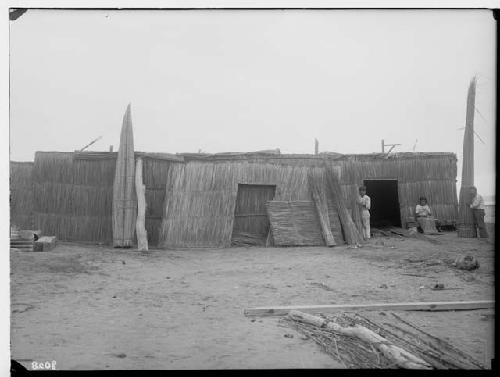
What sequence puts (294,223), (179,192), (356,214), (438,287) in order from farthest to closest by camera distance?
(356,214)
(294,223)
(179,192)
(438,287)

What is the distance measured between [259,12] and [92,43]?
2.28m

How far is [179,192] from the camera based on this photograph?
10516 mm

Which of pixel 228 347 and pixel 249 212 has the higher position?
pixel 249 212

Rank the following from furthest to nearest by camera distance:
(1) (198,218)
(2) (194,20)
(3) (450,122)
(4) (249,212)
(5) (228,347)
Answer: (4) (249,212) < (1) (198,218) < (3) (450,122) < (2) (194,20) < (5) (228,347)

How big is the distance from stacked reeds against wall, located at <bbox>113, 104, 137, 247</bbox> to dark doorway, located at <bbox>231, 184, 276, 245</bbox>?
2.58 metres

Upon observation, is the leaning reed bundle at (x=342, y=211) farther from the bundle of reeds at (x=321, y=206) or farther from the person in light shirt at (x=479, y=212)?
the person in light shirt at (x=479, y=212)

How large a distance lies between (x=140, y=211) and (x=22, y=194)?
351 cm

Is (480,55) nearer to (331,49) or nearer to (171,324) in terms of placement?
(331,49)

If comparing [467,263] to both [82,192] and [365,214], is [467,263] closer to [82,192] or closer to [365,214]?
[365,214]

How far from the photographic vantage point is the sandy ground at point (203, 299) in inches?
172

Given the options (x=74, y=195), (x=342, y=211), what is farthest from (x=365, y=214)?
(x=74, y=195)

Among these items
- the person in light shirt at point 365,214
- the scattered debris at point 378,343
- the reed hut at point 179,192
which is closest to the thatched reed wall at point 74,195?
the reed hut at point 179,192

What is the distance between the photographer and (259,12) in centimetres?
513

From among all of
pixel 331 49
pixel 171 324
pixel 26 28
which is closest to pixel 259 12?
pixel 331 49
